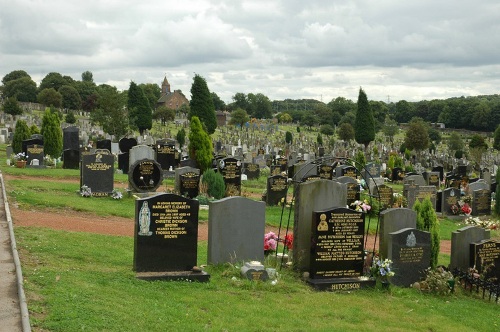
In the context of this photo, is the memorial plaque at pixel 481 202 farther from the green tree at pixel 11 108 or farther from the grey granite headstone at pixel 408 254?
the green tree at pixel 11 108

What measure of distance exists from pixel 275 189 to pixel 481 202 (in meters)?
9.38

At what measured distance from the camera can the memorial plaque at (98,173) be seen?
2172 cm

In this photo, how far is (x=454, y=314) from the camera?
11258 mm

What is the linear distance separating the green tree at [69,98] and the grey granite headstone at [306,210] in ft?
289

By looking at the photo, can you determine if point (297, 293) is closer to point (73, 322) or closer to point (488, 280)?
point (73, 322)

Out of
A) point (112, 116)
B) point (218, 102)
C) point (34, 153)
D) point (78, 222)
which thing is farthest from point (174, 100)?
point (78, 222)

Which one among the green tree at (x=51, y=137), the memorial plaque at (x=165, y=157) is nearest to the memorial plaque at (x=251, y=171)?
the memorial plaque at (x=165, y=157)

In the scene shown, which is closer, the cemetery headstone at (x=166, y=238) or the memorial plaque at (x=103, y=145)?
the cemetery headstone at (x=166, y=238)

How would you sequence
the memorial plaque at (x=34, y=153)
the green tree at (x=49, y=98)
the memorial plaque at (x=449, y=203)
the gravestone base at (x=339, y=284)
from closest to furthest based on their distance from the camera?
1. the gravestone base at (x=339, y=284)
2. the memorial plaque at (x=449, y=203)
3. the memorial plaque at (x=34, y=153)
4. the green tree at (x=49, y=98)

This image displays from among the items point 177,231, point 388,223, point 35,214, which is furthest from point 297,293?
point 35,214

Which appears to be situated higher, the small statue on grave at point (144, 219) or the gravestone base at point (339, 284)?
the small statue on grave at point (144, 219)

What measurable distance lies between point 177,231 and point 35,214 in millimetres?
7500

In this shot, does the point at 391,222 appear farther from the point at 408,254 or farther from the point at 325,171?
the point at 325,171

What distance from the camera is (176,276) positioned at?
10.8 meters
